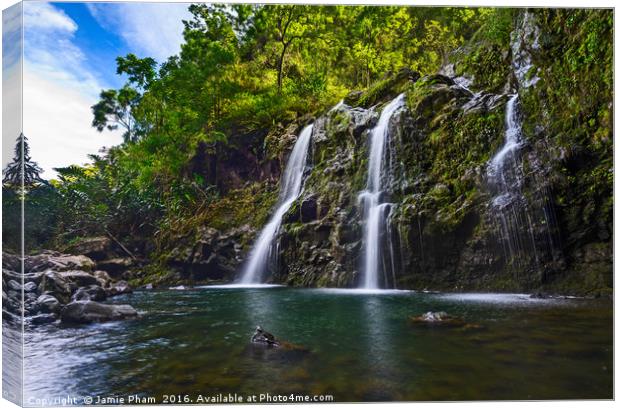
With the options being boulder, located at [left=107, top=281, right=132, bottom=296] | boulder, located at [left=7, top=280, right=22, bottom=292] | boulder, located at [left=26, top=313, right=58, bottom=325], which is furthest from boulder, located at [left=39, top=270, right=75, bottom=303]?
boulder, located at [left=107, top=281, right=132, bottom=296]

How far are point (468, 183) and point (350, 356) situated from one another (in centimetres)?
405

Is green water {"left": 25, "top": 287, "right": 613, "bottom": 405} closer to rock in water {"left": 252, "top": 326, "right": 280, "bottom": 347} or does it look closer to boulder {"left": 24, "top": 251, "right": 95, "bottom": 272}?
rock in water {"left": 252, "top": 326, "right": 280, "bottom": 347}

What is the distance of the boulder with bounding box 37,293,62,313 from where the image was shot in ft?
14.1

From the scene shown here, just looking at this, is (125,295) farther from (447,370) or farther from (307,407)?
(447,370)

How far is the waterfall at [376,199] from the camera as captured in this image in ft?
22.1

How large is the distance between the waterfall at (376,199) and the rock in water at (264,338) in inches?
109

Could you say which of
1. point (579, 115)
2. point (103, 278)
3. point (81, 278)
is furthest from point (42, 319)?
point (579, 115)

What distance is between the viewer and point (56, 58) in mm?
4363

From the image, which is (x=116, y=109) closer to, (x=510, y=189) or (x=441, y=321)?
(x=441, y=321)

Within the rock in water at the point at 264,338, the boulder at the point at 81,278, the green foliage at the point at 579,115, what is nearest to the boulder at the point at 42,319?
the boulder at the point at 81,278

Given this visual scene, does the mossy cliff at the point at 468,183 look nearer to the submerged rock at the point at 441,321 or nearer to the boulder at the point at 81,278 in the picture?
the submerged rock at the point at 441,321

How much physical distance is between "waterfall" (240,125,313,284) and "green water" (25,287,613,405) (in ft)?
10.1

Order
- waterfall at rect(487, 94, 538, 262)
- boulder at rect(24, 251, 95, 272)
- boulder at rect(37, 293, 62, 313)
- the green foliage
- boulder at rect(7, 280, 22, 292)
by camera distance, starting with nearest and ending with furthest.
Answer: boulder at rect(7, 280, 22, 292) < boulder at rect(24, 251, 95, 272) < boulder at rect(37, 293, 62, 313) < the green foliage < waterfall at rect(487, 94, 538, 262)

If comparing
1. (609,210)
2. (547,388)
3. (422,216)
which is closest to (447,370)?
(547,388)
